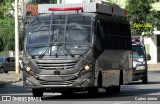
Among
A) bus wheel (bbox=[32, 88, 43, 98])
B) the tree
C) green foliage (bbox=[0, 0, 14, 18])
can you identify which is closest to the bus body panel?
bus wheel (bbox=[32, 88, 43, 98])

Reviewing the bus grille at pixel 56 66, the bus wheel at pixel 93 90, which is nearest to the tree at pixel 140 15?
the bus wheel at pixel 93 90

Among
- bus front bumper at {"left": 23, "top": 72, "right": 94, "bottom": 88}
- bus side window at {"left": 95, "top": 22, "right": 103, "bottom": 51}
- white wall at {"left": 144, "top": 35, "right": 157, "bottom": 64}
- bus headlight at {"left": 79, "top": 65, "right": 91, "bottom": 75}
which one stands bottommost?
white wall at {"left": 144, "top": 35, "right": 157, "bottom": 64}

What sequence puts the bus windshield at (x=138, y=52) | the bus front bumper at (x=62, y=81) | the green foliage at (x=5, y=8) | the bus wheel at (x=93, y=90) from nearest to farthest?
1. the bus front bumper at (x=62, y=81)
2. the bus wheel at (x=93, y=90)
3. the bus windshield at (x=138, y=52)
4. the green foliage at (x=5, y=8)

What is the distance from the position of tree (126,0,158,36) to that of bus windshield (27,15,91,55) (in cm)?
3549

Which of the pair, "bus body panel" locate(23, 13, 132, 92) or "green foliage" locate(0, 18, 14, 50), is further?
"green foliage" locate(0, 18, 14, 50)

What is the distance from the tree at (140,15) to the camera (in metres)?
59.1

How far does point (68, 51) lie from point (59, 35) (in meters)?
0.79

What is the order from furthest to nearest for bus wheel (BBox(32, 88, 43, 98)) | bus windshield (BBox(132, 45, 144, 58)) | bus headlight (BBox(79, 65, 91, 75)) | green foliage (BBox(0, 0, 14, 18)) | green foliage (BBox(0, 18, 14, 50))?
green foliage (BBox(0, 0, 14, 18)), green foliage (BBox(0, 18, 14, 50)), bus windshield (BBox(132, 45, 144, 58)), bus wheel (BBox(32, 88, 43, 98)), bus headlight (BBox(79, 65, 91, 75))

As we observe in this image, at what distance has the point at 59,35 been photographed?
22.0 metres

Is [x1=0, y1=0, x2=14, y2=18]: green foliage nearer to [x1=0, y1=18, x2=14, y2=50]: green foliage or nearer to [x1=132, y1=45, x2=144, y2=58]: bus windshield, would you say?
[x1=0, y1=18, x2=14, y2=50]: green foliage

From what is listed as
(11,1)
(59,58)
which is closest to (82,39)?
(59,58)

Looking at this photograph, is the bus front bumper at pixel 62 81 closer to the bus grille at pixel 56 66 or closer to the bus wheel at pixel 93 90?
the bus grille at pixel 56 66

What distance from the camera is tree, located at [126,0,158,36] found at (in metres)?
59.1

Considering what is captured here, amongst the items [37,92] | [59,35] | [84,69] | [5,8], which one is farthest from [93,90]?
[5,8]
